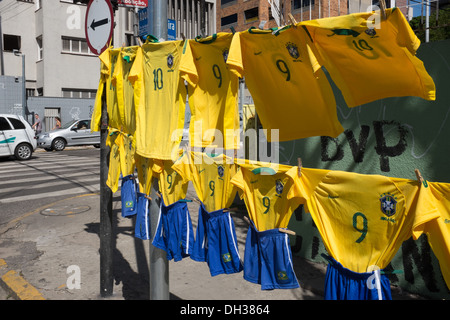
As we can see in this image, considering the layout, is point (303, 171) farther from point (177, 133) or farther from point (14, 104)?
point (14, 104)

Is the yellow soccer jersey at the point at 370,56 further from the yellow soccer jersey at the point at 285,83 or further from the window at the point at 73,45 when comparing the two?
the window at the point at 73,45

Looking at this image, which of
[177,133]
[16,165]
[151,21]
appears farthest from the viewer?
[16,165]

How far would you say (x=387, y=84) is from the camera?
2.41m

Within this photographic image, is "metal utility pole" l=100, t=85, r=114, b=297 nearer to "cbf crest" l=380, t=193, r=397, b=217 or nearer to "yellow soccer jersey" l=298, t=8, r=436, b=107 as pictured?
"yellow soccer jersey" l=298, t=8, r=436, b=107

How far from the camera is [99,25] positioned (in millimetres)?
4516

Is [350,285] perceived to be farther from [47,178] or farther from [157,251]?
[47,178]

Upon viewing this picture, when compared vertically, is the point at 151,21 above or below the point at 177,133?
above

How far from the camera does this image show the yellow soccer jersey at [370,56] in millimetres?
2139

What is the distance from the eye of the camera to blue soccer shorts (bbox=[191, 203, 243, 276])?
319 centimetres

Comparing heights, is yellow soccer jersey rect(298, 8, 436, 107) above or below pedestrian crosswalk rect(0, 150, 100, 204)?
above

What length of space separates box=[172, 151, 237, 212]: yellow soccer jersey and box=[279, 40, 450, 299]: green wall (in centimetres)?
209

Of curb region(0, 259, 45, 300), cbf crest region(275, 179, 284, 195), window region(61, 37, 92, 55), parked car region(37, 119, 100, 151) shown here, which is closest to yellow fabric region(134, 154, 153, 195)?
cbf crest region(275, 179, 284, 195)
